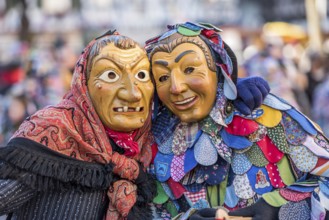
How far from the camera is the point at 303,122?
4066mm

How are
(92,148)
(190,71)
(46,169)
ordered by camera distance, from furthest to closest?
1. (190,71)
2. (92,148)
3. (46,169)

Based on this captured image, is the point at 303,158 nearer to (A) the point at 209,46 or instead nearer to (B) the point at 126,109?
(A) the point at 209,46

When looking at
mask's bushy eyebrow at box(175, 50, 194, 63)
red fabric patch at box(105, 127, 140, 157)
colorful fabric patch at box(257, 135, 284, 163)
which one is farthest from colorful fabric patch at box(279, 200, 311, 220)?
mask's bushy eyebrow at box(175, 50, 194, 63)

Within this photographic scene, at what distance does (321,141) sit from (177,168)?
0.76 m

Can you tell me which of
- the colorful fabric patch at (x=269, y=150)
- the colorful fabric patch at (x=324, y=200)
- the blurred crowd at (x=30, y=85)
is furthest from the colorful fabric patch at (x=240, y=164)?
the blurred crowd at (x=30, y=85)

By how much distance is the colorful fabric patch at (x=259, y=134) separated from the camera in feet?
13.4

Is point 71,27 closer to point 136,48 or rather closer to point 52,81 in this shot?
point 52,81

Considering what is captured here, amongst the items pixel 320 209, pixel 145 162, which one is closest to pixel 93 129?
pixel 145 162

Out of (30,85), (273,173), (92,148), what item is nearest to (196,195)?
(273,173)

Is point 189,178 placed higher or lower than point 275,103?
lower

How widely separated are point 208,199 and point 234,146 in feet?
1.01

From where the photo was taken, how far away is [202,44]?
4.14 meters

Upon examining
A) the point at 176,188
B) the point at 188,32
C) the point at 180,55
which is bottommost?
the point at 176,188

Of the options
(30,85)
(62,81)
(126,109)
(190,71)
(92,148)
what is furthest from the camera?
(62,81)
